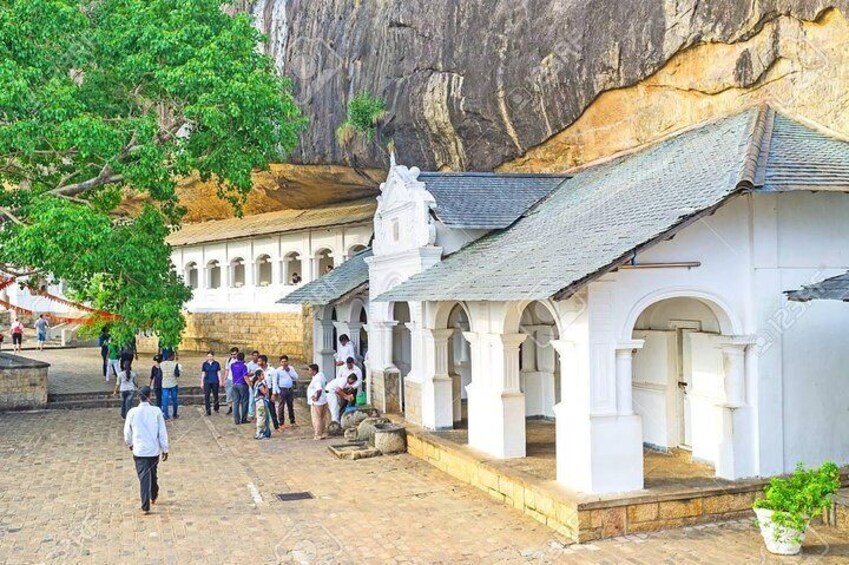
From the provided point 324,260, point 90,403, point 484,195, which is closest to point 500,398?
point 484,195

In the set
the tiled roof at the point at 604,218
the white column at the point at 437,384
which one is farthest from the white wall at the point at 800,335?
the white column at the point at 437,384

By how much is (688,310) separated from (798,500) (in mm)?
4018

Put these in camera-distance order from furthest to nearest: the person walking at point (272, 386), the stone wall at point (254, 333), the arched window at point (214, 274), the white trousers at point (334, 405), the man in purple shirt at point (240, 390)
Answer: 1. the arched window at point (214, 274)
2. the stone wall at point (254, 333)
3. the man in purple shirt at point (240, 390)
4. the person walking at point (272, 386)
5. the white trousers at point (334, 405)

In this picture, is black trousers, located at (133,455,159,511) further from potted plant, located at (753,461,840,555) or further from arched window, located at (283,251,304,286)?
arched window, located at (283,251,304,286)

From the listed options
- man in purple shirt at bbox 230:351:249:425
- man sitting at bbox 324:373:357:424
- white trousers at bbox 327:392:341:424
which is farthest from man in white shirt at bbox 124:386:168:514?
man in purple shirt at bbox 230:351:249:425

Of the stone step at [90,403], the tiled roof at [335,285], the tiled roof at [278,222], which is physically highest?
the tiled roof at [278,222]

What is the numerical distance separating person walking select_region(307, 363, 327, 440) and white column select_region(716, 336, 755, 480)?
830cm

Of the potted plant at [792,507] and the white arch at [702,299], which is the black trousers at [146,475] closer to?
the white arch at [702,299]

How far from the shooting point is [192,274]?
41.4m

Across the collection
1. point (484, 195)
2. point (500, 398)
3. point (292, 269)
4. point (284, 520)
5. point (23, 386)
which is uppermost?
point (484, 195)

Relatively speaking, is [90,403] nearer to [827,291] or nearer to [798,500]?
[798,500]

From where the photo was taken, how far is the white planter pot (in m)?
8.64

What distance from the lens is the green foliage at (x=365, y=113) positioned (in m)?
24.3

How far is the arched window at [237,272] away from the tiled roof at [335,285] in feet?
52.2
